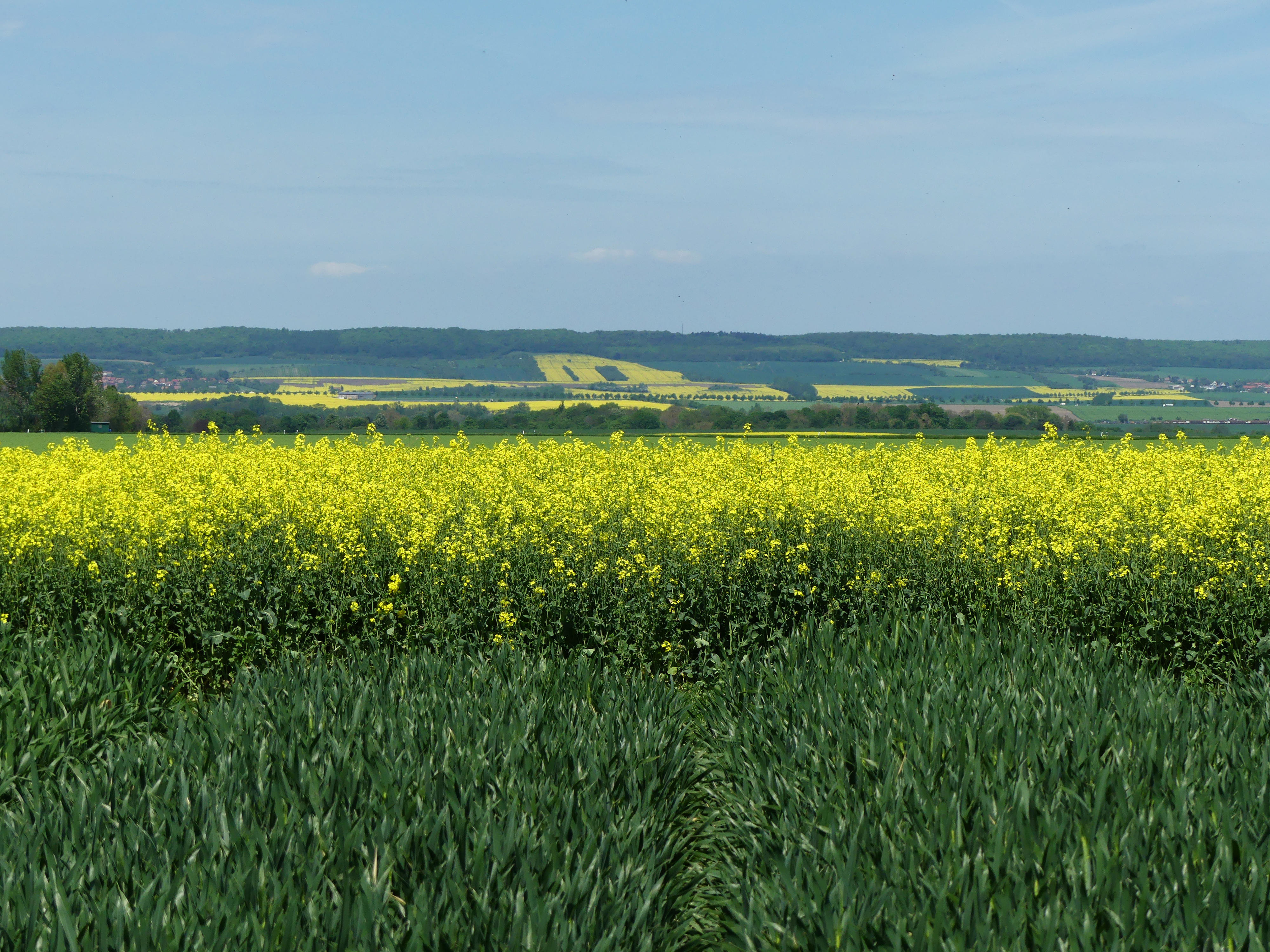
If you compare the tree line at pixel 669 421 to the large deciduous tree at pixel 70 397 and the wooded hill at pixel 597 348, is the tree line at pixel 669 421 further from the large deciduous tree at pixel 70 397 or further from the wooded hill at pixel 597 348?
the wooded hill at pixel 597 348

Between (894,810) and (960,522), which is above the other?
(960,522)

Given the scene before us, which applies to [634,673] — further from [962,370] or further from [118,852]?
[962,370]

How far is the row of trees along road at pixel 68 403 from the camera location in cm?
6012

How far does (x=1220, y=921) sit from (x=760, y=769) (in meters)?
2.06

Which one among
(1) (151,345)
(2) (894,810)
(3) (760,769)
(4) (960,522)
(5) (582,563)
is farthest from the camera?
(1) (151,345)

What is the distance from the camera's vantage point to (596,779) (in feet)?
14.8

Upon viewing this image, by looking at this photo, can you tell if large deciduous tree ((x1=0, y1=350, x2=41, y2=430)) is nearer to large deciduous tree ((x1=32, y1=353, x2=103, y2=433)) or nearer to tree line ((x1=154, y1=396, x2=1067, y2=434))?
large deciduous tree ((x1=32, y1=353, x2=103, y2=433))

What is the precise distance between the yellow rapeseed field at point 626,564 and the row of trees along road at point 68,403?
170ft

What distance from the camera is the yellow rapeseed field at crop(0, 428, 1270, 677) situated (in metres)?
7.59

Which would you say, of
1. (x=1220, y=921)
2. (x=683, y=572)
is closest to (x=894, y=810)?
(x=1220, y=921)

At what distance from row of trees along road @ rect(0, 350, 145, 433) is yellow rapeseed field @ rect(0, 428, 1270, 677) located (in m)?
51.7

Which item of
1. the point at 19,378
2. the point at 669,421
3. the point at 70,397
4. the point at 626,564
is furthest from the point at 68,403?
the point at 626,564

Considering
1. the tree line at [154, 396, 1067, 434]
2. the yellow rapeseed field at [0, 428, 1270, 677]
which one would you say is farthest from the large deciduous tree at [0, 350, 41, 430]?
the yellow rapeseed field at [0, 428, 1270, 677]

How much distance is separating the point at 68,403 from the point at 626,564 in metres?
66.0
